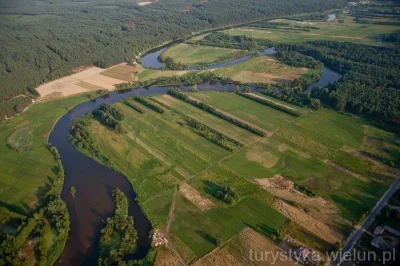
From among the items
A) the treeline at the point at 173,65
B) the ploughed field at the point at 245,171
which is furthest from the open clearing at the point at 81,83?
the ploughed field at the point at 245,171

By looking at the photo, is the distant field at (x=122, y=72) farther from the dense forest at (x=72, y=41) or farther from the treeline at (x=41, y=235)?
the treeline at (x=41, y=235)

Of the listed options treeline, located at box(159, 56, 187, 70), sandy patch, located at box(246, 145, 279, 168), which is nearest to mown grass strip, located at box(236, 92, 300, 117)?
sandy patch, located at box(246, 145, 279, 168)

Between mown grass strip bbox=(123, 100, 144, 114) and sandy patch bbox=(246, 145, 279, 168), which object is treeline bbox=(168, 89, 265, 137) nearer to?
sandy patch bbox=(246, 145, 279, 168)

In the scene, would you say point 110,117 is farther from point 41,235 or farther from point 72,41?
point 72,41

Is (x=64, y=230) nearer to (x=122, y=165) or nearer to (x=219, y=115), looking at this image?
(x=122, y=165)

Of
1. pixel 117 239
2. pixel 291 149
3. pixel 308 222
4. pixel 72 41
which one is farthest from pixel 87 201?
pixel 72 41

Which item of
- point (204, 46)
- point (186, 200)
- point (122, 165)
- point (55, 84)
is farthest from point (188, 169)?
point (204, 46)
